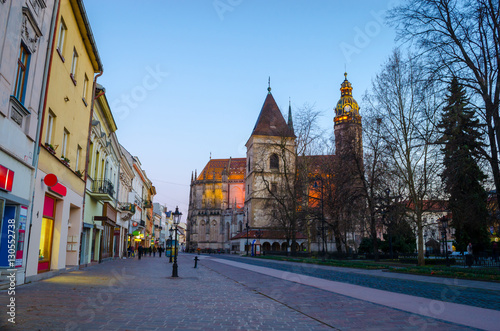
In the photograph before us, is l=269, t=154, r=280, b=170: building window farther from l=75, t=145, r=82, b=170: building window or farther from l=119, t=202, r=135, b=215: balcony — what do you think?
l=75, t=145, r=82, b=170: building window

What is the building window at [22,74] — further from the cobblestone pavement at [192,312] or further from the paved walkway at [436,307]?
the paved walkway at [436,307]

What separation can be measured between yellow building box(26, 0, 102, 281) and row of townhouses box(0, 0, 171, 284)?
4 centimetres

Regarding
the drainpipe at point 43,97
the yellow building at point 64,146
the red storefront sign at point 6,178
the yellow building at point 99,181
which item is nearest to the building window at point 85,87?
the yellow building at point 64,146

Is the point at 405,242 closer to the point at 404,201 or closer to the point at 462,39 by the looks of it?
the point at 404,201

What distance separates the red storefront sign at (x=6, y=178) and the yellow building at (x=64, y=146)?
2.57m

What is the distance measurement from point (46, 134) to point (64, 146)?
2611mm

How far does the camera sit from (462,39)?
18.1 metres

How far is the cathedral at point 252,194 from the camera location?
59.3m

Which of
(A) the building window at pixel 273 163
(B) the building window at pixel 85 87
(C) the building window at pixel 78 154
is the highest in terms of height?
(A) the building window at pixel 273 163

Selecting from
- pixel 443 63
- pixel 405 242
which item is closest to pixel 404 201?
pixel 443 63

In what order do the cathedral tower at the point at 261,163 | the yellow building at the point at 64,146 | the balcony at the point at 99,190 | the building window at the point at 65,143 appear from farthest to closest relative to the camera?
the cathedral tower at the point at 261,163
the balcony at the point at 99,190
the building window at the point at 65,143
the yellow building at the point at 64,146

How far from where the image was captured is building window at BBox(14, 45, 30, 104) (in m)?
10.9

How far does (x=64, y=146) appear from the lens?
54.6 ft

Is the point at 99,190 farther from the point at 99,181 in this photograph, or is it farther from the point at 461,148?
the point at 461,148
